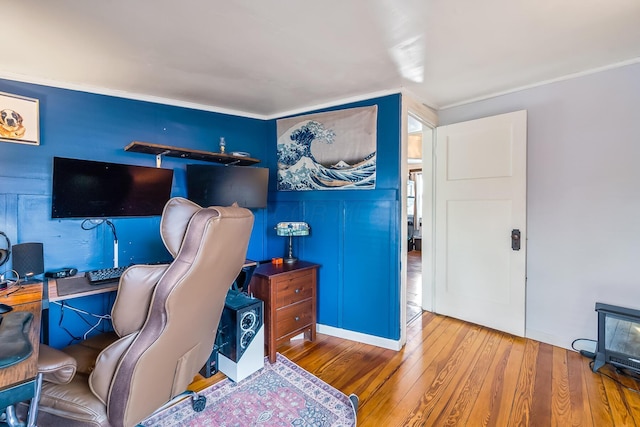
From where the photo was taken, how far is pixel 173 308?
1.12m

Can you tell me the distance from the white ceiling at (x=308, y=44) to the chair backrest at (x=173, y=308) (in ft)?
Result: 3.59

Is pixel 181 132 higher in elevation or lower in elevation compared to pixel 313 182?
higher

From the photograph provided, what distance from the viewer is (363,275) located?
2.68 m

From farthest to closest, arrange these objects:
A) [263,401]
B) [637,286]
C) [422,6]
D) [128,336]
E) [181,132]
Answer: [181,132]
[637,286]
[263,401]
[422,6]
[128,336]

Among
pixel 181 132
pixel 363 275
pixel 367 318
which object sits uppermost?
pixel 181 132

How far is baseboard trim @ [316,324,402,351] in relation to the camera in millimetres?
2527

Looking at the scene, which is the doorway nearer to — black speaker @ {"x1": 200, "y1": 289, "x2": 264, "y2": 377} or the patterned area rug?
the patterned area rug

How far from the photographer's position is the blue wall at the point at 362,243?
253 centimetres

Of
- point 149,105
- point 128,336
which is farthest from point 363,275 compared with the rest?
point 149,105

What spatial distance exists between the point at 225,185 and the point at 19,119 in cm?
146

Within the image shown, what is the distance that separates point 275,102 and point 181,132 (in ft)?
3.08

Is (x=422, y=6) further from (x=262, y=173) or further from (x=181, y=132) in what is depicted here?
(x=181, y=132)

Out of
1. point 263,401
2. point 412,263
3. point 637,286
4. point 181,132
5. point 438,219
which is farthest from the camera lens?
point 412,263

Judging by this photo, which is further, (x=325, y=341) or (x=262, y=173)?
(x=262, y=173)
